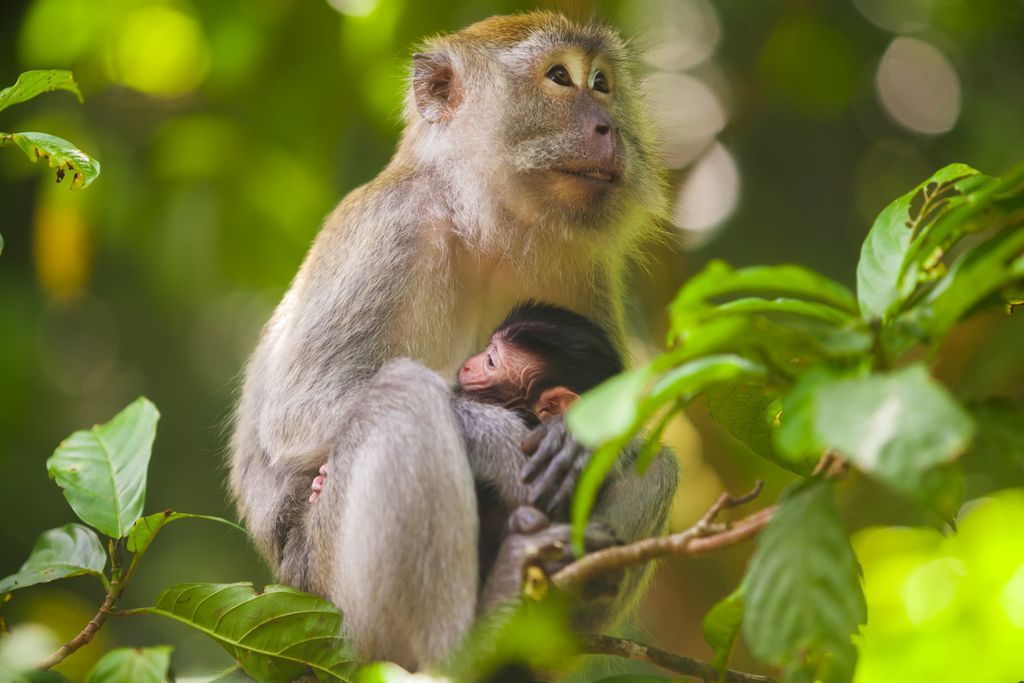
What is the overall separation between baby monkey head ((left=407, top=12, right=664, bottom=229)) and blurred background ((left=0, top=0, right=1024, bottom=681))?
0.76m

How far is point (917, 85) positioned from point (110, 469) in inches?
316

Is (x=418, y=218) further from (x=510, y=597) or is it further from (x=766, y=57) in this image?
(x=766, y=57)

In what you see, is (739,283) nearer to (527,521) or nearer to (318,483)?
(527,521)

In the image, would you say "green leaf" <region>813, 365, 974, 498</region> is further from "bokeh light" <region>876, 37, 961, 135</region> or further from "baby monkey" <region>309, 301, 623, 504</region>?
"bokeh light" <region>876, 37, 961, 135</region>

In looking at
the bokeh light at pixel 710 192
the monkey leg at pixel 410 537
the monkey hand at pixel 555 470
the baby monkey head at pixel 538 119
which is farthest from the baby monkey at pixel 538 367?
the bokeh light at pixel 710 192

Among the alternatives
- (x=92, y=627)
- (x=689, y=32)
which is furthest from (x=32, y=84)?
(x=689, y=32)

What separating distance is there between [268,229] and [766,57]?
3384mm

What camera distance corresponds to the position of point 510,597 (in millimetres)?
3393

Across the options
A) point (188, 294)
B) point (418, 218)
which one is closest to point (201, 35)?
point (188, 294)

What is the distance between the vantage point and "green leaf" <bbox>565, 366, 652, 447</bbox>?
1784mm

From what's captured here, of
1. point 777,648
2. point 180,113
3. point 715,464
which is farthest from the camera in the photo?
point 180,113

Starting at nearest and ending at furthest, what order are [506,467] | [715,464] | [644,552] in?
[644,552], [506,467], [715,464]

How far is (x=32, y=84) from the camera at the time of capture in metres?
3.11

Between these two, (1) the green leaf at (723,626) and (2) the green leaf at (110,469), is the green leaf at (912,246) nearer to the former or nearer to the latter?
(1) the green leaf at (723,626)
